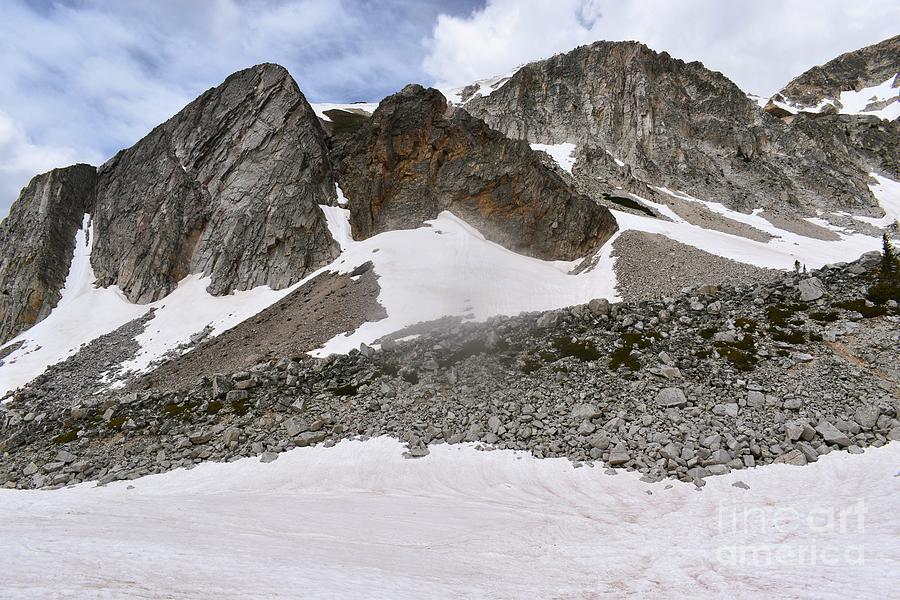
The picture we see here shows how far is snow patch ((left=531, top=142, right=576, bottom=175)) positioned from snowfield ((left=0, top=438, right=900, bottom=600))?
72099 millimetres

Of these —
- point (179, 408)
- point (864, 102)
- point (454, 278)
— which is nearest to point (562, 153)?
point (454, 278)

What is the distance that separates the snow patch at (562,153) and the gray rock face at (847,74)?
11908 centimetres

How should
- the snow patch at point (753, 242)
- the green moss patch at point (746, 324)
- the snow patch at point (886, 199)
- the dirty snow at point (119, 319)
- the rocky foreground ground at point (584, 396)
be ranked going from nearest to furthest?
the rocky foreground ground at point (584, 396) < the green moss patch at point (746, 324) < the dirty snow at point (119, 319) < the snow patch at point (753, 242) < the snow patch at point (886, 199)

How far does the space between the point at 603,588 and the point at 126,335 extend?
4887 centimetres

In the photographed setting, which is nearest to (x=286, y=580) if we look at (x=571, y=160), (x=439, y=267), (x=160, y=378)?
(x=160, y=378)

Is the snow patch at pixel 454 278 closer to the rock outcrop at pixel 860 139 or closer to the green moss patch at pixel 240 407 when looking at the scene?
the green moss patch at pixel 240 407

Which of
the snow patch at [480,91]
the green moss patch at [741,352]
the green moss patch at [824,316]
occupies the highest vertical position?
the snow patch at [480,91]

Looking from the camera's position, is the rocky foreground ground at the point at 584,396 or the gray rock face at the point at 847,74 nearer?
the rocky foreground ground at the point at 584,396

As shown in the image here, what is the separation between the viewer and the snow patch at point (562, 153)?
3287 inches

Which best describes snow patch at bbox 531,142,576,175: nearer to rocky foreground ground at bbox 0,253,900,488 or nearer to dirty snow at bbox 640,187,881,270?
dirty snow at bbox 640,187,881,270

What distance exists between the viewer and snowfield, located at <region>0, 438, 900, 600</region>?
5.85 m

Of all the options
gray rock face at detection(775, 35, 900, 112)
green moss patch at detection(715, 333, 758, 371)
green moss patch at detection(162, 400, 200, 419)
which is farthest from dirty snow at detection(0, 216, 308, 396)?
gray rock face at detection(775, 35, 900, 112)
